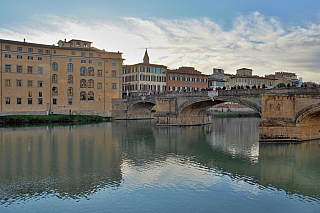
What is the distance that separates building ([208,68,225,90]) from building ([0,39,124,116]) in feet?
102

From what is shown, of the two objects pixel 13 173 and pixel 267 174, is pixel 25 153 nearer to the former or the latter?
pixel 13 173

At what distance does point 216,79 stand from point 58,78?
151ft

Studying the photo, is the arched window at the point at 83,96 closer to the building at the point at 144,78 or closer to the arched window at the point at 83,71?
the arched window at the point at 83,71

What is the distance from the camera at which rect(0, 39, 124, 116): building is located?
5997 centimetres

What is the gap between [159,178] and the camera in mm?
18094

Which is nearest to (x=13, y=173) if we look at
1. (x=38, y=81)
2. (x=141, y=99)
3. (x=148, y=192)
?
(x=148, y=192)

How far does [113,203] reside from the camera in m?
14.0

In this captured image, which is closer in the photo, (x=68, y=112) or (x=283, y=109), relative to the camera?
(x=283, y=109)

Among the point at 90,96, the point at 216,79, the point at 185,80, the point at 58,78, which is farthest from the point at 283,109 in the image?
the point at 216,79

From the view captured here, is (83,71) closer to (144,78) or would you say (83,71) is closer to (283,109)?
(144,78)

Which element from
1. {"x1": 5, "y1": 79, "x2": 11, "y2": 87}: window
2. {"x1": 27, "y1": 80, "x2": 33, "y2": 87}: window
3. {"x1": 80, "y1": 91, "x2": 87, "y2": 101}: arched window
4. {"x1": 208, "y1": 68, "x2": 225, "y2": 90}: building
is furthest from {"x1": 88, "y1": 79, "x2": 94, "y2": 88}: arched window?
{"x1": 208, "y1": 68, "x2": 225, "y2": 90}: building

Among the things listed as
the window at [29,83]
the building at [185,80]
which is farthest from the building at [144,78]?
the window at [29,83]

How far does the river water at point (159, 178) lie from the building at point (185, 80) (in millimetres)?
49717

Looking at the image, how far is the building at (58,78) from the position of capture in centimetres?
5997
